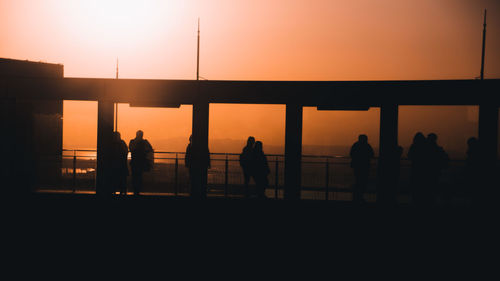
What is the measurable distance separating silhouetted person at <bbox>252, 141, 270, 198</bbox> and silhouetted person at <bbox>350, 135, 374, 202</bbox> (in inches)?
77.5

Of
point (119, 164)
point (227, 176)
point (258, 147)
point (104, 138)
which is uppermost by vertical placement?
point (104, 138)

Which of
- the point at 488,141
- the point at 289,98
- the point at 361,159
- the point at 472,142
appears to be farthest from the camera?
the point at 361,159

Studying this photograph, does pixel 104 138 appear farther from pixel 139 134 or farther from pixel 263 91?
pixel 263 91

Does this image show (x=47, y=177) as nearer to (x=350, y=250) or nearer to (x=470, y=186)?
(x=350, y=250)

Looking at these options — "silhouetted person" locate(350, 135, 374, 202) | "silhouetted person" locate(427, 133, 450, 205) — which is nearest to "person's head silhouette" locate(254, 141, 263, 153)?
"silhouetted person" locate(350, 135, 374, 202)

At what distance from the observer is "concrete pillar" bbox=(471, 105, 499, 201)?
9273 millimetres

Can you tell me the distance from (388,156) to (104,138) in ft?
20.2

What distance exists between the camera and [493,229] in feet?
26.0

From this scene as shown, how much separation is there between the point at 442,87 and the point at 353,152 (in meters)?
2.24

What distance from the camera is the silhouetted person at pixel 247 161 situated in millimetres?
10812

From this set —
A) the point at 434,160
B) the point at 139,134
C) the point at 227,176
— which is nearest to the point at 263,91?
the point at 227,176

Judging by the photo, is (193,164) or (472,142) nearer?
(472,142)

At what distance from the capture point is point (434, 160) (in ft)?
31.9

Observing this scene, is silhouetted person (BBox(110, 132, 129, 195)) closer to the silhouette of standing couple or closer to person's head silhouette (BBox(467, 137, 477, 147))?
the silhouette of standing couple
